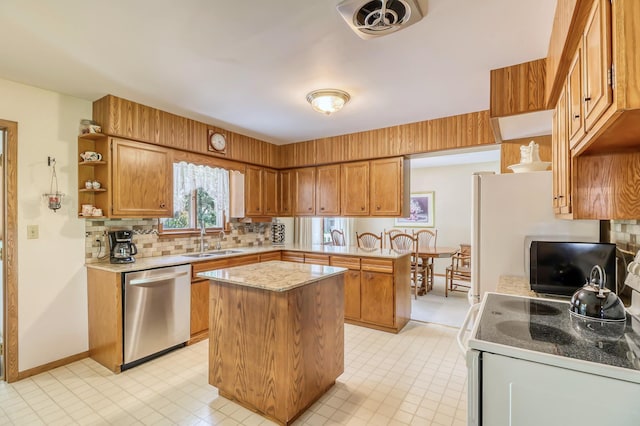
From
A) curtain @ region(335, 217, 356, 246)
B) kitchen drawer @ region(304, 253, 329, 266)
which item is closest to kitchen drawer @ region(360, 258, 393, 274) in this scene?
kitchen drawer @ region(304, 253, 329, 266)

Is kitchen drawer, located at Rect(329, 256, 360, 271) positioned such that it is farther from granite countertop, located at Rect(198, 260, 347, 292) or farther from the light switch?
the light switch

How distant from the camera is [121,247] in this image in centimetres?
292

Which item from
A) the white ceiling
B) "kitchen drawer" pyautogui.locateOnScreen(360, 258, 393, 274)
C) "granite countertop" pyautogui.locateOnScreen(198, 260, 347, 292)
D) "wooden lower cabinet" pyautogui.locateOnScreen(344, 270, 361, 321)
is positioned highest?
the white ceiling

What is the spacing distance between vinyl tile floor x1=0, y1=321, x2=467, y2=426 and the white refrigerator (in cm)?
81

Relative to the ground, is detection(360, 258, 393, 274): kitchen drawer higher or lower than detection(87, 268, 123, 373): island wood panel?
higher

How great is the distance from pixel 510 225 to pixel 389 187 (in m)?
1.80

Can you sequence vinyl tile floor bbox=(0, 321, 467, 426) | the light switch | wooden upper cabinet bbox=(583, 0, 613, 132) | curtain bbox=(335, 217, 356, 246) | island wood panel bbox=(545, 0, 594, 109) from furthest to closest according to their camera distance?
curtain bbox=(335, 217, 356, 246)
the light switch
vinyl tile floor bbox=(0, 321, 467, 426)
island wood panel bbox=(545, 0, 594, 109)
wooden upper cabinet bbox=(583, 0, 613, 132)

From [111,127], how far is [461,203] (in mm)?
6004

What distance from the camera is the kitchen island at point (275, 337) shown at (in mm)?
1922

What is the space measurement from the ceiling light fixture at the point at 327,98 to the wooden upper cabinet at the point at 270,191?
→ 6.94 ft

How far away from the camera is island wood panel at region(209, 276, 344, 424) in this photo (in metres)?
1.92

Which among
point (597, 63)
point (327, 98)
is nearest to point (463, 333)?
point (597, 63)

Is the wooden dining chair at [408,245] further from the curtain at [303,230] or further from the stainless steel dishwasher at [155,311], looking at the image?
the stainless steel dishwasher at [155,311]

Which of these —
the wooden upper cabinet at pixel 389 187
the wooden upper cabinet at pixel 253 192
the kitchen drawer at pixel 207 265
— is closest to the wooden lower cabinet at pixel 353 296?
the wooden upper cabinet at pixel 389 187
